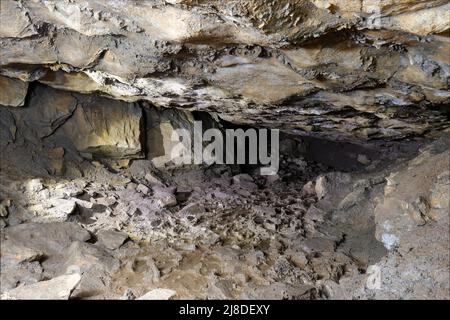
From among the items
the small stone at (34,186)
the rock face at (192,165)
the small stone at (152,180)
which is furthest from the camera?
the small stone at (152,180)

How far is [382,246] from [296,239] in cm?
78

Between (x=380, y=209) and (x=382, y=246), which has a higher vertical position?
(x=380, y=209)

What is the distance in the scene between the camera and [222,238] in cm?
359

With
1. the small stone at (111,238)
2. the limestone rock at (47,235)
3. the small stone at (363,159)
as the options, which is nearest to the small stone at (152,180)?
the small stone at (111,238)

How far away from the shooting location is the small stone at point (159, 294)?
8.23 feet

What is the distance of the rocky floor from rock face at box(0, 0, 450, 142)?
93 centimetres

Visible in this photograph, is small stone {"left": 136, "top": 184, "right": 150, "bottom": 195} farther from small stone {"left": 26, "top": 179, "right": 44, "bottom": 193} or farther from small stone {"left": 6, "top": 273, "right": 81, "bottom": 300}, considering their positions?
small stone {"left": 6, "top": 273, "right": 81, "bottom": 300}

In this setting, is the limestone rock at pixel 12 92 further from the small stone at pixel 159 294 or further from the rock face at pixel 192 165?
the small stone at pixel 159 294

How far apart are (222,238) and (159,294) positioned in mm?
1142

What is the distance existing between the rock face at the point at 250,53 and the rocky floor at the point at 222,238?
93 centimetres

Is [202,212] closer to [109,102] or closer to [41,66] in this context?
[109,102]

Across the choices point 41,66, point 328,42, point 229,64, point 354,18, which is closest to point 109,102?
point 41,66

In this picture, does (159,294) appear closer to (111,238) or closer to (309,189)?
(111,238)

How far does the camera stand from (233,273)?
9.61 feet
